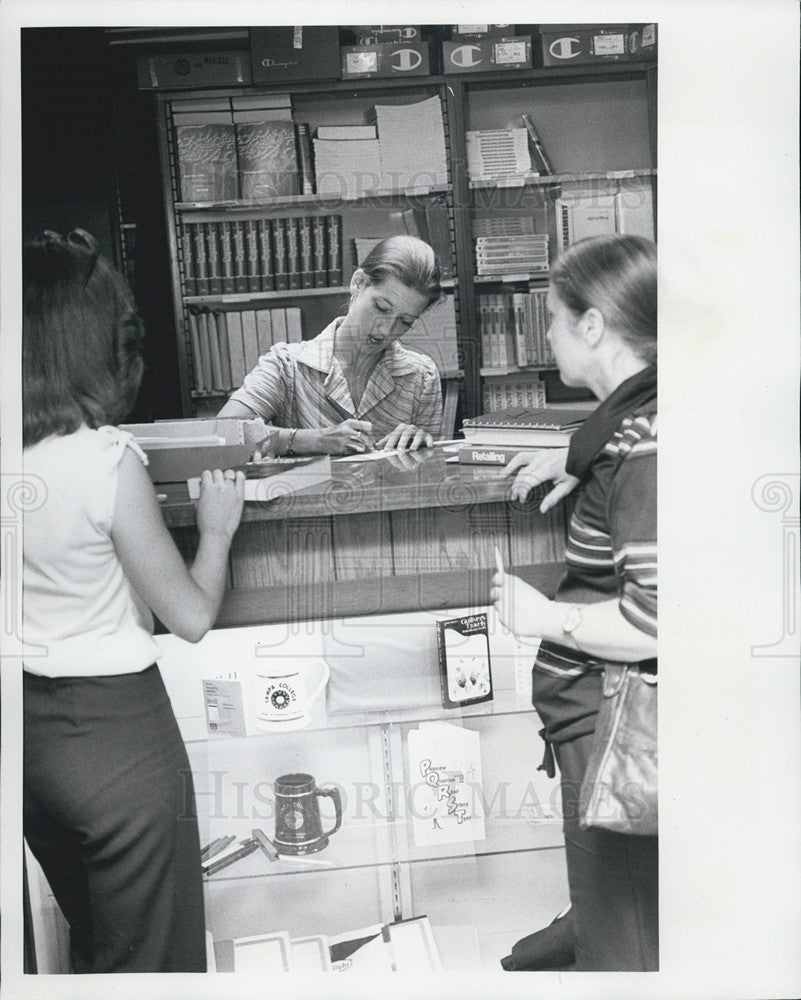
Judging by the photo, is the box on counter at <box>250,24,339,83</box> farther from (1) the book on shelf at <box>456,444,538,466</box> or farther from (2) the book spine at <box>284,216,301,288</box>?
(1) the book on shelf at <box>456,444,538,466</box>

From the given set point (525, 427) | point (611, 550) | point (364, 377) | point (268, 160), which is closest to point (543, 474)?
point (525, 427)

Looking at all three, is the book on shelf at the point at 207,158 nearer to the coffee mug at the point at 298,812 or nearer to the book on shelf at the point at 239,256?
the book on shelf at the point at 239,256

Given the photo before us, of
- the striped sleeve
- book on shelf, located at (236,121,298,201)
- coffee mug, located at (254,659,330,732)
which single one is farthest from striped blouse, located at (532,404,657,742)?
book on shelf, located at (236,121,298,201)

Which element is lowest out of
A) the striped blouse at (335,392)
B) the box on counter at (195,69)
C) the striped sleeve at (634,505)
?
the striped sleeve at (634,505)

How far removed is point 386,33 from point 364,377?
26.3 inches

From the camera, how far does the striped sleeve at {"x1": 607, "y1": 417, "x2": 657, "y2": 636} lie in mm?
2045

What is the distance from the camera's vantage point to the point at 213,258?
2098 millimetres

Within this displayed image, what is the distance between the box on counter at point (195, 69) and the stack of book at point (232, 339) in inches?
17.4

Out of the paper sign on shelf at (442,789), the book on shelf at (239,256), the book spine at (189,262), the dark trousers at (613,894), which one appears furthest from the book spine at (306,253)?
the dark trousers at (613,894)

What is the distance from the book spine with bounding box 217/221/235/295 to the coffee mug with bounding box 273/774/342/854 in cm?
101

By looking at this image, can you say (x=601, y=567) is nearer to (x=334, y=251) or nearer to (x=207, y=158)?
(x=334, y=251)

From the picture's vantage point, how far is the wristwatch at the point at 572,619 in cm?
207

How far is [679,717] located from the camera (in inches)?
82.4

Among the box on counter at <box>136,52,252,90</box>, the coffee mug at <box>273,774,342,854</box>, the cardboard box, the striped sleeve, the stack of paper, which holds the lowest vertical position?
the coffee mug at <box>273,774,342,854</box>
